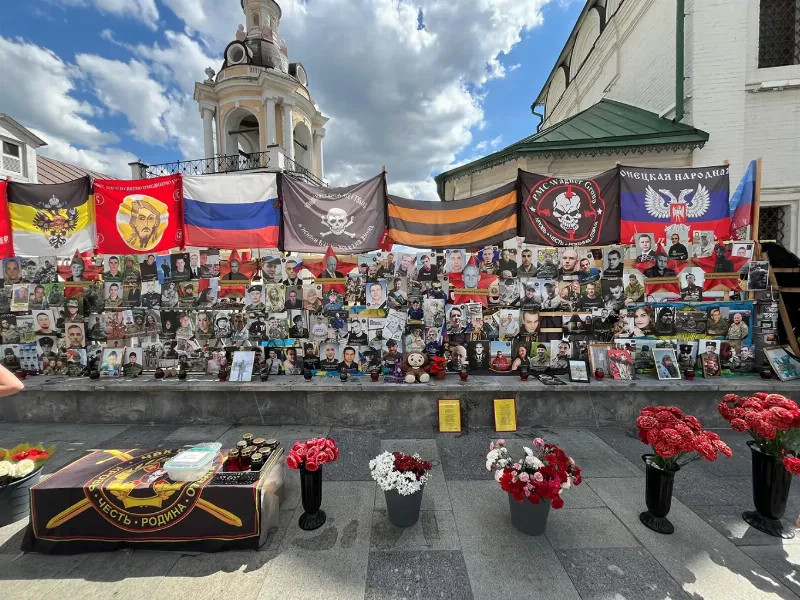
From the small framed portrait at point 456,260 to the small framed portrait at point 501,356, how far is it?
4.76 feet

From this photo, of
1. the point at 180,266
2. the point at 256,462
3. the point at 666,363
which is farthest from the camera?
the point at 180,266

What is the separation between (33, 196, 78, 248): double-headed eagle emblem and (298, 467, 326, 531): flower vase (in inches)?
237

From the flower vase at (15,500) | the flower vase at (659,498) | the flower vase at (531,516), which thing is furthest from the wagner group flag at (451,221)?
the flower vase at (15,500)

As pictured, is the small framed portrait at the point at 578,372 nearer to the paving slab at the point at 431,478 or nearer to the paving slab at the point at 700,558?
the paving slab at the point at 700,558

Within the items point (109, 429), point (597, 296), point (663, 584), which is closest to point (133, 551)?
point (109, 429)

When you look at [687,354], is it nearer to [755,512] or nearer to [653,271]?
→ [653,271]

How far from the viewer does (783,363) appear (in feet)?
17.5

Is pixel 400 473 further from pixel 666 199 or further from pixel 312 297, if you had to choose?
pixel 666 199

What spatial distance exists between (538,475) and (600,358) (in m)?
3.43

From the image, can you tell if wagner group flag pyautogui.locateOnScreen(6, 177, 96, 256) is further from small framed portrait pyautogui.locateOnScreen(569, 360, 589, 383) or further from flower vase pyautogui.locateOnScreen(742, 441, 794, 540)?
flower vase pyautogui.locateOnScreen(742, 441, 794, 540)

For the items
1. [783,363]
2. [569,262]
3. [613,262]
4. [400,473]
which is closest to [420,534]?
[400,473]

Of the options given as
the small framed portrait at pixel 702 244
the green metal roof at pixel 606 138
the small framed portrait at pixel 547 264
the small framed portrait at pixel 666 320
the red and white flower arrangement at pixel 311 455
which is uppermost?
the green metal roof at pixel 606 138

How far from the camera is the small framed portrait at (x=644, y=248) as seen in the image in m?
5.32

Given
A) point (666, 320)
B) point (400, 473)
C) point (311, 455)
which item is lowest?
point (400, 473)
